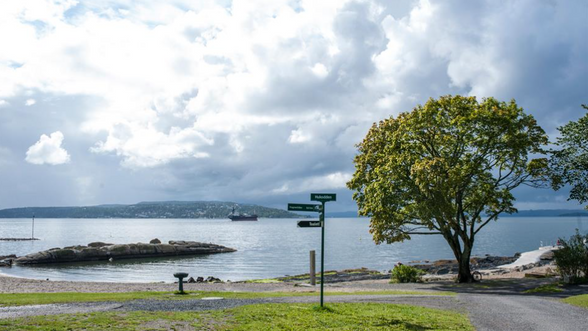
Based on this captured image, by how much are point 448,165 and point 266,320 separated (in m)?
20.1

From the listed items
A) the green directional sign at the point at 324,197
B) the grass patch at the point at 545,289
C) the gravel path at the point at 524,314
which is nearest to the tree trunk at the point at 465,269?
the grass patch at the point at 545,289

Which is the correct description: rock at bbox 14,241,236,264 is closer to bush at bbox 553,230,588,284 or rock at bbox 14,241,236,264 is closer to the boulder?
the boulder

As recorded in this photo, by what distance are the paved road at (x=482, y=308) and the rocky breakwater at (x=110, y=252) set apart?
63.3m

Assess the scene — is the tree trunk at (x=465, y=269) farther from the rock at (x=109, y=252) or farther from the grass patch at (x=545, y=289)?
the rock at (x=109, y=252)

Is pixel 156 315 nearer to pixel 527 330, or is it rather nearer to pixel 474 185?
pixel 527 330

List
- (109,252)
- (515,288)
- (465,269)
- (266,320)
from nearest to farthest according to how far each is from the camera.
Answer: (266,320) < (515,288) < (465,269) < (109,252)

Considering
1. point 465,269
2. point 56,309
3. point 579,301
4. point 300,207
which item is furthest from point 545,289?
point 56,309

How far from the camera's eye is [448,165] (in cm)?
2973

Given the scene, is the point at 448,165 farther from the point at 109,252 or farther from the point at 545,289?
the point at 109,252

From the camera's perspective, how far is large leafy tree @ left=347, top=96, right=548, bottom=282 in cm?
2920

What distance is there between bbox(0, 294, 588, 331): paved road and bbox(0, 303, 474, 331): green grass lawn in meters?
1.18

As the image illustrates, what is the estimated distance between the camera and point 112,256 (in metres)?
79.3

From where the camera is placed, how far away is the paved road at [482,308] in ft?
47.2

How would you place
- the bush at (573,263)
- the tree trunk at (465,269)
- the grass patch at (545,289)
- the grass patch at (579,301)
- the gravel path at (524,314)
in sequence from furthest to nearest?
the tree trunk at (465,269) < the bush at (573,263) < the grass patch at (545,289) < the grass patch at (579,301) < the gravel path at (524,314)
